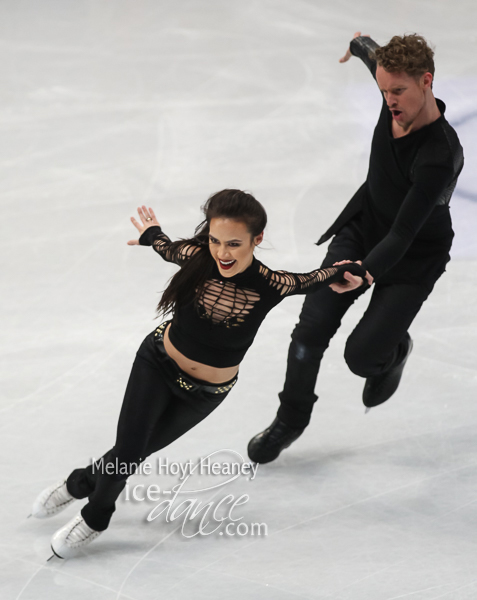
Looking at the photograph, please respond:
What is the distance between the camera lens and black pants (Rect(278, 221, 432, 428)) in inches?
115

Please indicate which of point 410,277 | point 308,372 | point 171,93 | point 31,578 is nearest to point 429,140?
point 410,277

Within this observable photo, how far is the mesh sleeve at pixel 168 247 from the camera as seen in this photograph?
96.7 inches

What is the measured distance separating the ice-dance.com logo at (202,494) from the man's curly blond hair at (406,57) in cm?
158

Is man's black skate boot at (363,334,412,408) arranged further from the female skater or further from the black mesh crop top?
the black mesh crop top

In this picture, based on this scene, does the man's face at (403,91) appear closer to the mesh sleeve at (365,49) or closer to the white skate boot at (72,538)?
the mesh sleeve at (365,49)

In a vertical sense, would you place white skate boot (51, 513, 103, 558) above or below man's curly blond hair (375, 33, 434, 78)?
below

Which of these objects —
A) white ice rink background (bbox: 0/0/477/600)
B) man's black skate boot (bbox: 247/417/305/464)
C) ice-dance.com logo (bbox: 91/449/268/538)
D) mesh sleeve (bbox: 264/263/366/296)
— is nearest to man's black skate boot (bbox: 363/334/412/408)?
white ice rink background (bbox: 0/0/477/600)

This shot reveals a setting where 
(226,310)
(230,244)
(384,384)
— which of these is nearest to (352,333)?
(384,384)

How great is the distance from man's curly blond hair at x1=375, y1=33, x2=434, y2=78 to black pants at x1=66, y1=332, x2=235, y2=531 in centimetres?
116

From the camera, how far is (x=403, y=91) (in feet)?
8.29

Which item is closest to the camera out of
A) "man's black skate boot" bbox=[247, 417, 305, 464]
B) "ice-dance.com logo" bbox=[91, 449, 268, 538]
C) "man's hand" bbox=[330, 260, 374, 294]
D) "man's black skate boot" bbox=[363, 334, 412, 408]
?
"man's hand" bbox=[330, 260, 374, 294]

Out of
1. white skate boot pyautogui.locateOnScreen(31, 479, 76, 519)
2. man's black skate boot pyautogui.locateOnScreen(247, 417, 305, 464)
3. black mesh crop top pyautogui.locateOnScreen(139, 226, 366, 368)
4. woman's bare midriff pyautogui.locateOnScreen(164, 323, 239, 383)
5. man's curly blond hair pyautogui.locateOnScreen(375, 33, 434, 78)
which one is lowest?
white skate boot pyautogui.locateOnScreen(31, 479, 76, 519)

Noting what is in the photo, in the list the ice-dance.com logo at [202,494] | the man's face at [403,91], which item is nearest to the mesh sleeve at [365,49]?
the man's face at [403,91]

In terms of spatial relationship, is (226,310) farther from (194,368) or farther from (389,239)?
(389,239)
